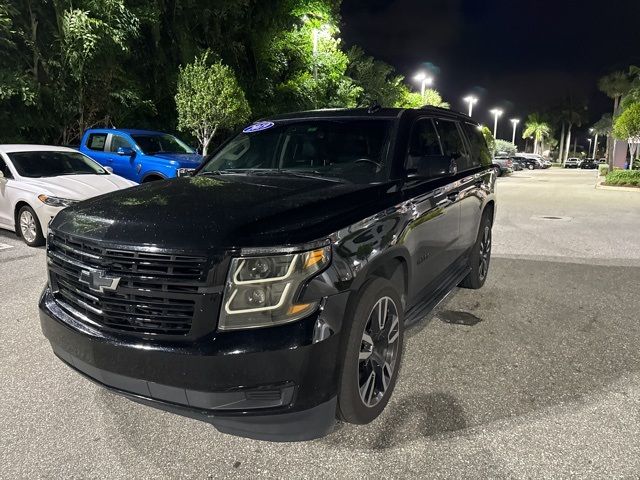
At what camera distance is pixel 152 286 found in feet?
7.30

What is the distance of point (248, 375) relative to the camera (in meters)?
2.11

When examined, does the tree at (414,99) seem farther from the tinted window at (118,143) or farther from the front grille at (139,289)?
the front grille at (139,289)

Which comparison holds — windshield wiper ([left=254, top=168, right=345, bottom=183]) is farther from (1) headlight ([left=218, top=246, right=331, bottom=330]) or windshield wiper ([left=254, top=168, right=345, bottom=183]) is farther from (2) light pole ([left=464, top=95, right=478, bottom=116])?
(2) light pole ([left=464, top=95, right=478, bottom=116])

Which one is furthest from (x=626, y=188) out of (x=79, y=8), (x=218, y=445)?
(x=218, y=445)

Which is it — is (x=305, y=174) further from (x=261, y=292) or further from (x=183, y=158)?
(x=183, y=158)

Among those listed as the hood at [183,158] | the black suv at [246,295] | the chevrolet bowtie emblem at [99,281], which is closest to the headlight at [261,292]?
the black suv at [246,295]

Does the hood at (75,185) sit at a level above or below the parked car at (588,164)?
below

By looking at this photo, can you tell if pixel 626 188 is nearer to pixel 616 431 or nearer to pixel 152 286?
pixel 616 431

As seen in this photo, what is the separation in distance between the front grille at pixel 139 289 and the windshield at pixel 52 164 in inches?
244

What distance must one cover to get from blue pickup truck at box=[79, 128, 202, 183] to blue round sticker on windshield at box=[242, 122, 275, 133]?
638cm

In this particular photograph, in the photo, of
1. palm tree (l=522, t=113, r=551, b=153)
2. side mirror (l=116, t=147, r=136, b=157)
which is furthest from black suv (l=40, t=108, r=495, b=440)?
palm tree (l=522, t=113, r=551, b=153)

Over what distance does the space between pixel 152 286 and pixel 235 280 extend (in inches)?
15.7

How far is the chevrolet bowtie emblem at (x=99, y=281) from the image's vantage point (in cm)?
230

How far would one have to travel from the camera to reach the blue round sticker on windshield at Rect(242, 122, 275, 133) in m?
4.13
